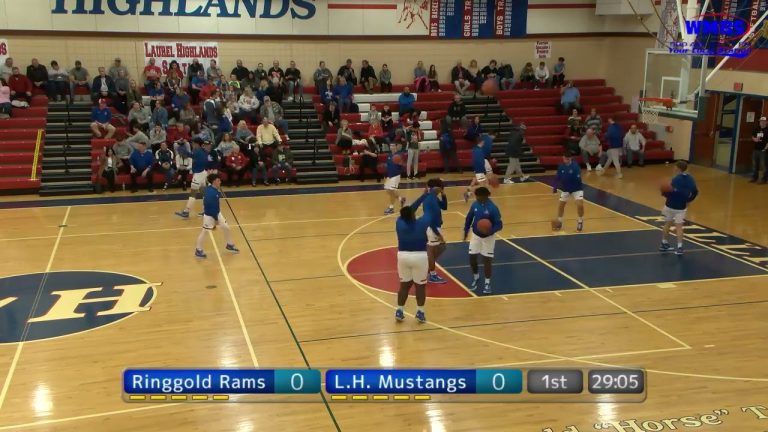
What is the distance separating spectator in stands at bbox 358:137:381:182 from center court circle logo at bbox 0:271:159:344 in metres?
10.3

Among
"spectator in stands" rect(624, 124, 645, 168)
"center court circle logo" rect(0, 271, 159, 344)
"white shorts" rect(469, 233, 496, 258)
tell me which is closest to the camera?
"center court circle logo" rect(0, 271, 159, 344)

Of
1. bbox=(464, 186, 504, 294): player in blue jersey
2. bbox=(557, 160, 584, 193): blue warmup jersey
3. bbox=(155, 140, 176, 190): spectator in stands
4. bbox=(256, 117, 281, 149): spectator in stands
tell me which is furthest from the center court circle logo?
bbox=(256, 117, 281, 149): spectator in stands

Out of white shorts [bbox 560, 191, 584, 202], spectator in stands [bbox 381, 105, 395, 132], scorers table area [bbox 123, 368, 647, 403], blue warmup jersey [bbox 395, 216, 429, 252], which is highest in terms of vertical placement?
spectator in stands [bbox 381, 105, 395, 132]

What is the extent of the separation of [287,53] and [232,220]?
1057 centimetres

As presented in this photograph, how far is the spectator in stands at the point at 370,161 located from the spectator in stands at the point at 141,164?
5944 mm

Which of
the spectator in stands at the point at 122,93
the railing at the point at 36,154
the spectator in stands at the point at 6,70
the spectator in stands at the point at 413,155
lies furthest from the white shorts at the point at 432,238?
the spectator in stands at the point at 6,70

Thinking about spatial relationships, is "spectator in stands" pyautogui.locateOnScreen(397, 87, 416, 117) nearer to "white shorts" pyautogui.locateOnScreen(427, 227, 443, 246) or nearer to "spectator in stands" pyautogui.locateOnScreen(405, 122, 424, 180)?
"spectator in stands" pyautogui.locateOnScreen(405, 122, 424, 180)

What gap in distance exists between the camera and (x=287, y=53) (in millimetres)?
26125

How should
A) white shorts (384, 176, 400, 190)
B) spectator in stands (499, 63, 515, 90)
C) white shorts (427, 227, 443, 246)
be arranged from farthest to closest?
spectator in stands (499, 63, 515, 90) → white shorts (384, 176, 400, 190) → white shorts (427, 227, 443, 246)

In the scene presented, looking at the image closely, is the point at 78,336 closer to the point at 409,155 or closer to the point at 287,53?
the point at 409,155

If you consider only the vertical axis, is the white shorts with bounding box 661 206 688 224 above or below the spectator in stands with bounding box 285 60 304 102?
below

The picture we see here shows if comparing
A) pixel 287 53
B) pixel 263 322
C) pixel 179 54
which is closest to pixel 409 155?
pixel 287 53

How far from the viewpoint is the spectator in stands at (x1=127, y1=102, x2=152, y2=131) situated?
22.0m

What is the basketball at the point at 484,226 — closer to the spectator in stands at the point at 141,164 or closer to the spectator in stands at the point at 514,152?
the spectator in stands at the point at 514,152
